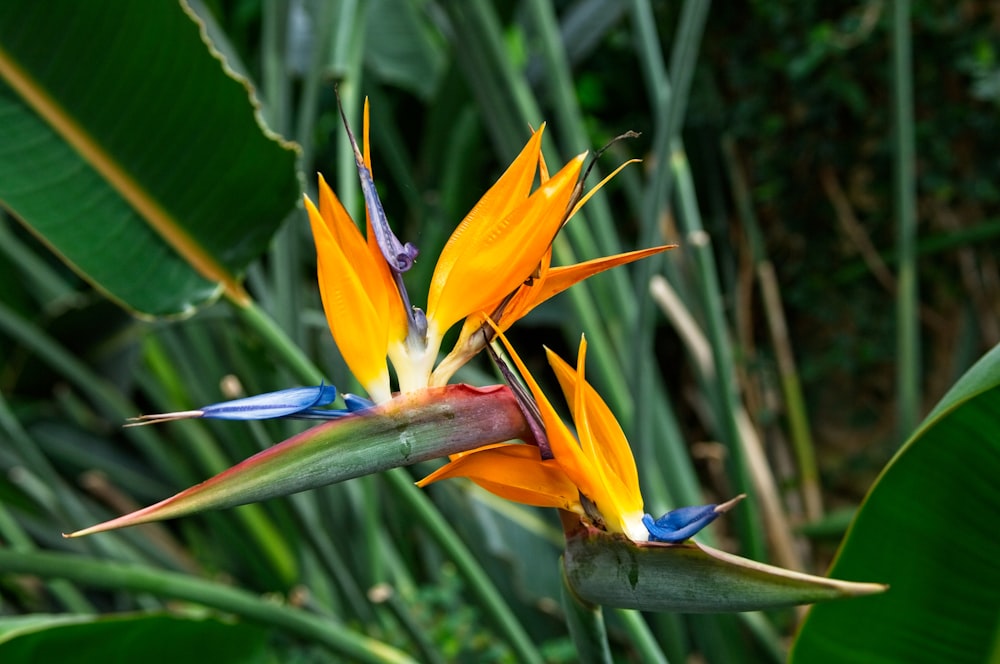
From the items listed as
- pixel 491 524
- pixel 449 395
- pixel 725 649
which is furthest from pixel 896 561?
pixel 491 524

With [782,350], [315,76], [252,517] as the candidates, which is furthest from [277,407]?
[782,350]

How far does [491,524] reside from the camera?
3.24 ft

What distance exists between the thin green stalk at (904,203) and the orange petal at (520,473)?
633 mm

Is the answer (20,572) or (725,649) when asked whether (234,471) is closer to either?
(20,572)

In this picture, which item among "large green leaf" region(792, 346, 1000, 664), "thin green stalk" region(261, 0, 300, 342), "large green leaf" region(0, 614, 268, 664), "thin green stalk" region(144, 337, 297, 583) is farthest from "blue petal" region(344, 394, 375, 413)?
"thin green stalk" region(144, 337, 297, 583)

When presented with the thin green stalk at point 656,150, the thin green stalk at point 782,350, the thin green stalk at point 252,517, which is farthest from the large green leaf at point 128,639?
the thin green stalk at point 782,350

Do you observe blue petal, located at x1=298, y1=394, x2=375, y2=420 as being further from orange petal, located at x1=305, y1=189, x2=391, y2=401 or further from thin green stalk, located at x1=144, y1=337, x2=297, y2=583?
thin green stalk, located at x1=144, y1=337, x2=297, y2=583

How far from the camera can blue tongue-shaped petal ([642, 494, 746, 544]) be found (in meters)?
0.24

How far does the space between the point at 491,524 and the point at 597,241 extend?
1.12 ft

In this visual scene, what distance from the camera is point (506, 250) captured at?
0.26m

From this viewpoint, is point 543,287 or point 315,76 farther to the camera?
point 315,76

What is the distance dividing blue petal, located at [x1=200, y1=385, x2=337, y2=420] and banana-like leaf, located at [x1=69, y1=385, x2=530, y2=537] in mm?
10

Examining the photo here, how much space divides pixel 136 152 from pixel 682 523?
41cm

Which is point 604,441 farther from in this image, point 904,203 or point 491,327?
point 904,203
